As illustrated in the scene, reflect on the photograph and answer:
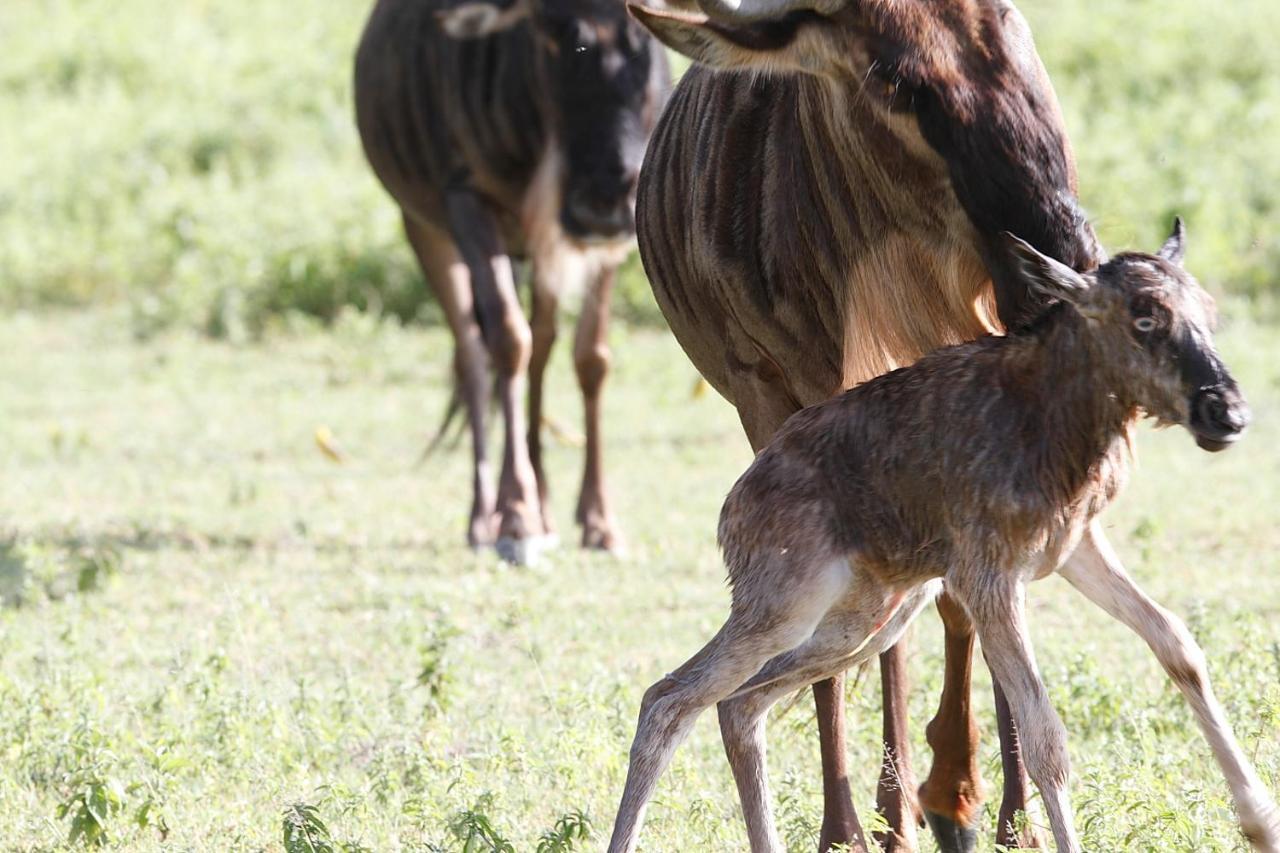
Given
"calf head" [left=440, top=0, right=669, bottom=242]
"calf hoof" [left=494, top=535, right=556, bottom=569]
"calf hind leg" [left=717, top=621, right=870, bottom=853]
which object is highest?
"calf head" [left=440, top=0, right=669, bottom=242]

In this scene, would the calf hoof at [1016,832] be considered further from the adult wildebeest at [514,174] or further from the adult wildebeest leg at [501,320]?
the adult wildebeest leg at [501,320]

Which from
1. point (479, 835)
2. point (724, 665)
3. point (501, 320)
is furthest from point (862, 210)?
point (501, 320)

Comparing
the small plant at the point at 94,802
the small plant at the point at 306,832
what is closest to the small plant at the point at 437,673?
the small plant at the point at 94,802

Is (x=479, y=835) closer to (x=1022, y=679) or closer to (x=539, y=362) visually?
(x=1022, y=679)

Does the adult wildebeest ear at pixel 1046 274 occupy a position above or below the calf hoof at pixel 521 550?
above

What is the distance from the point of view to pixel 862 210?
3.78 meters

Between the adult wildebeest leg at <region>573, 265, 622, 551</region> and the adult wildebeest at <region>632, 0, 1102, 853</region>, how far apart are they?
10.8 feet

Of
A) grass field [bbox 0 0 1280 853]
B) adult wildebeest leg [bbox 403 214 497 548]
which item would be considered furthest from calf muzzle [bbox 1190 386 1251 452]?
adult wildebeest leg [bbox 403 214 497 548]

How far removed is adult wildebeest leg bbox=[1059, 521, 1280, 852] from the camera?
328cm

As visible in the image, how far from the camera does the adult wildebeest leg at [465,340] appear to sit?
8.40 metres

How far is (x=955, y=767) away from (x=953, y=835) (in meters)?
0.15

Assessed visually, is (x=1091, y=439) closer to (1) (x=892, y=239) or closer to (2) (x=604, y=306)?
(1) (x=892, y=239)

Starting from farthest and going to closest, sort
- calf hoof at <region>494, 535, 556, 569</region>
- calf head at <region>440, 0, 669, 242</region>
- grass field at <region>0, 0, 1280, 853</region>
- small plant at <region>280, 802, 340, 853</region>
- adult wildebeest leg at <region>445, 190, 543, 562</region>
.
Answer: adult wildebeest leg at <region>445, 190, 543, 562</region>, calf hoof at <region>494, 535, 556, 569</region>, calf head at <region>440, 0, 669, 242</region>, grass field at <region>0, 0, 1280, 853</region>, small plant at <region>280, 802, 340, 853</region>

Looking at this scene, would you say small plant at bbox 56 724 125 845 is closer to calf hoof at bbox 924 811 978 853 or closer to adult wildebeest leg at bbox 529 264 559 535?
calf hoof at bbox 924 811 978 853
